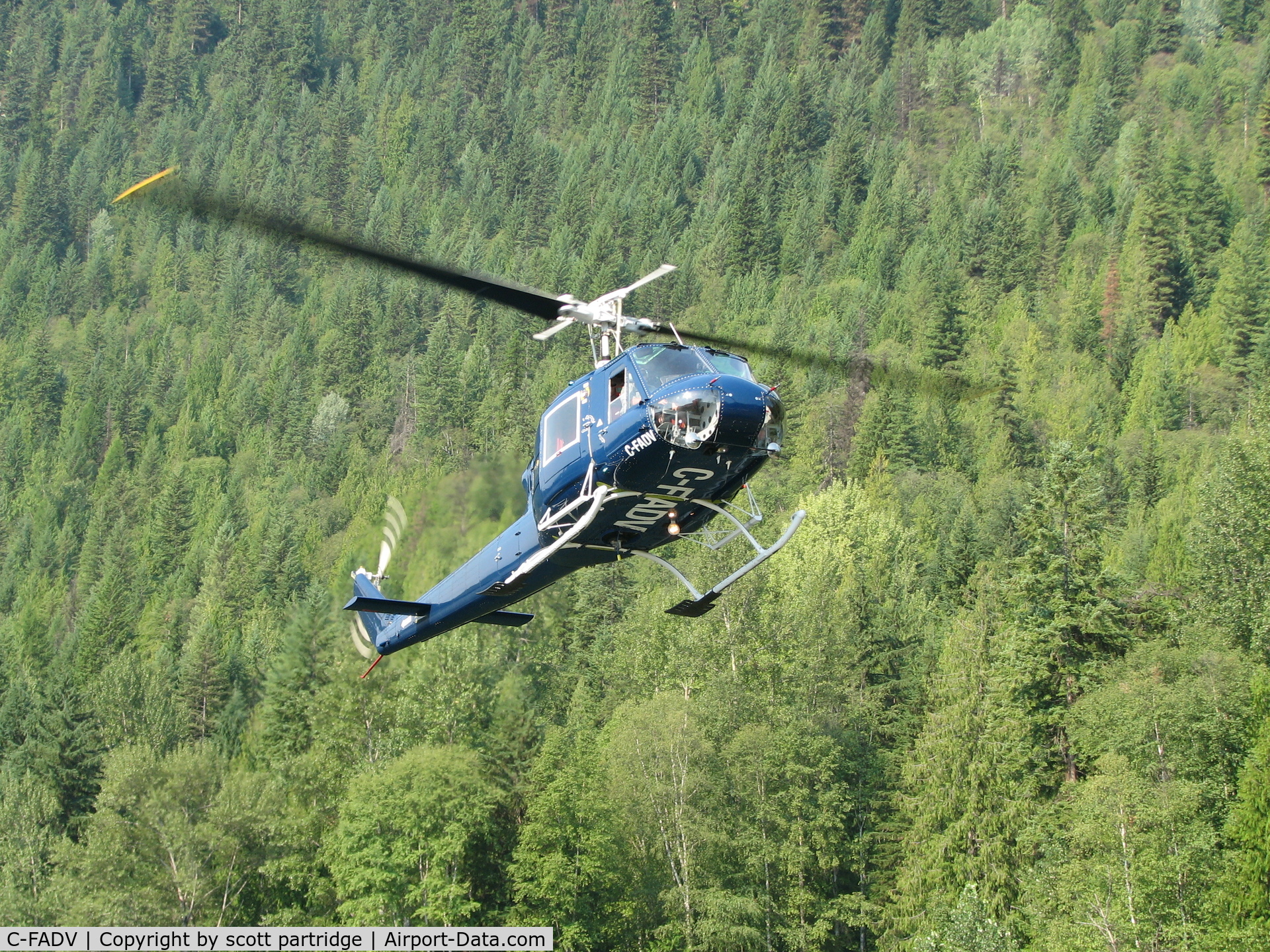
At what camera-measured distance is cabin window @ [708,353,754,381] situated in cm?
2052

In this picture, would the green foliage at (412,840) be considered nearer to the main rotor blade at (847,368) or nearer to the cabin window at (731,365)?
the main rotor blade at (847,368)

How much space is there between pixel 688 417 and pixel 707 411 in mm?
271

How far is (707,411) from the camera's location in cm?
2003

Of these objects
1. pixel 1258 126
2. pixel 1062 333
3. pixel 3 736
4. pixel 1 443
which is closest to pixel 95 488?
pixel 1 443

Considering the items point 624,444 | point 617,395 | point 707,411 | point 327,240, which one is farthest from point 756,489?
point 327,240

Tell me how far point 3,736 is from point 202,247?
124129 millimetres

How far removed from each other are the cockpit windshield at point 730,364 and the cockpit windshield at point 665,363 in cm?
17

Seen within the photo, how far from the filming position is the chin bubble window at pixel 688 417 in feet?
65.5

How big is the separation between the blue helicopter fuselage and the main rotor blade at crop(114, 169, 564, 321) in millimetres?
1615

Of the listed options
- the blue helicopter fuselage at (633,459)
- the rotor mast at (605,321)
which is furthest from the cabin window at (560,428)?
the rotor mast at (605,321)

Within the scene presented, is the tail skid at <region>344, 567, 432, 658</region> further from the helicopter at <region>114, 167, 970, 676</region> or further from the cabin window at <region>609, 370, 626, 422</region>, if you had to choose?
the cabin window at <region>609, 370, 626, 422</region>

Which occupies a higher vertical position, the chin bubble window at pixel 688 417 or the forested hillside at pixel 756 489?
the chin bubble window at pixel 688 417

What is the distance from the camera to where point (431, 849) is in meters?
43.6

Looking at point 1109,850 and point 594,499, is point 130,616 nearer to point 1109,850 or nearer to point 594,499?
point 1109,850
